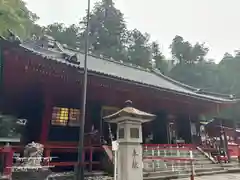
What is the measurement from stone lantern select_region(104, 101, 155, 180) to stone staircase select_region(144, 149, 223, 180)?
2.17m

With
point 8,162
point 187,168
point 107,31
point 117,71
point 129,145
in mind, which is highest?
point 107,31

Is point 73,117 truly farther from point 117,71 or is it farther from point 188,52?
point 188,52

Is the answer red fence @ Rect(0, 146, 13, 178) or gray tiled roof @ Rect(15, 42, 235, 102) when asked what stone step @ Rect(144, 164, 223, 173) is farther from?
red fence @ Rect(0, 146, 13, 178)

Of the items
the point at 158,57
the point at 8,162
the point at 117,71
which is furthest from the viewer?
the point at 158,57

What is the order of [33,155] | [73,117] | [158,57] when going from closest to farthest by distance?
[33,155]
[73,117]
[158,57]

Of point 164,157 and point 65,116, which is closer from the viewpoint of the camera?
point 164,157

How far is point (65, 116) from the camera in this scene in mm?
10219

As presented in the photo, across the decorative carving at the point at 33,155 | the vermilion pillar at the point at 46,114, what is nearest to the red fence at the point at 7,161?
the decorative carving at the point at 33,155

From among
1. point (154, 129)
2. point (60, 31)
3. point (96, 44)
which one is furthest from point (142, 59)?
point (154, 129)

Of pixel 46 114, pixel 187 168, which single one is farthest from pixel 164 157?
pixel 46 114

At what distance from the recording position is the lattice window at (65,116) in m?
10.0

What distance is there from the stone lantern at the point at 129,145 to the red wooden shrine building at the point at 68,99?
91.5 inches

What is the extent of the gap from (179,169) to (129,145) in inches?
167

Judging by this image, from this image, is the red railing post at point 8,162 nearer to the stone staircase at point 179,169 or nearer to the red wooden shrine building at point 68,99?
the red wooden shrine building at point 68,99
